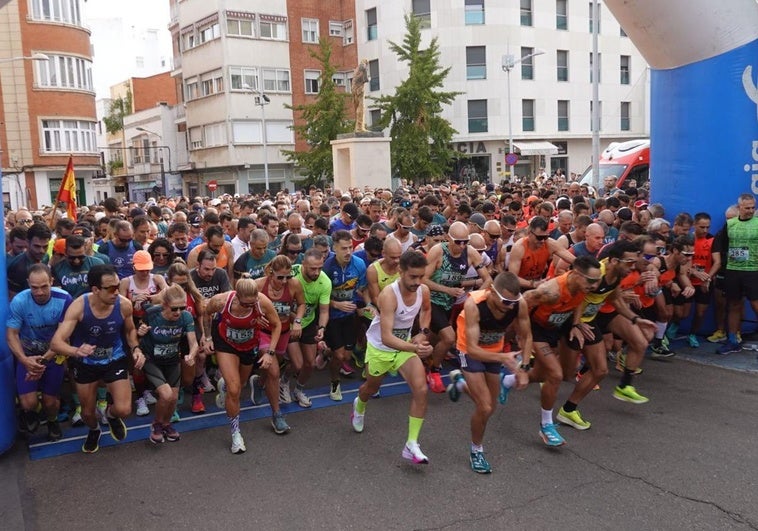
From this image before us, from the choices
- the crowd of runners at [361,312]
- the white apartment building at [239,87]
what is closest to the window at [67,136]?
the white apartment building at [239,87]

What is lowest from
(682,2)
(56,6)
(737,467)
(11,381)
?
(737,467)

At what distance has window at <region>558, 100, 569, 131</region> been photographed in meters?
44.0

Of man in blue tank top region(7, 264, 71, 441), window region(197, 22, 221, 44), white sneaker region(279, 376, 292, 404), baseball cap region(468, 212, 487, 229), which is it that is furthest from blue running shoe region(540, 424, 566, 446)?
window region(197, 22, 221, 44)

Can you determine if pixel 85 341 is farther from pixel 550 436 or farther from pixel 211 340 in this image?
pixel 550 436

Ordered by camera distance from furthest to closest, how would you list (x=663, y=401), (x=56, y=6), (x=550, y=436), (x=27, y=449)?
(x=56, y=6) → (x=663, y=401) → (x=27, y=449) → (x=550, y=436)

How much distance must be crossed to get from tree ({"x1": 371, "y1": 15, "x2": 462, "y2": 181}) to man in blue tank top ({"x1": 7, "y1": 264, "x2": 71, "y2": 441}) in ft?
101

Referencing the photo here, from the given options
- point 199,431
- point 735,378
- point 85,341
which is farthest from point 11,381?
point 735,378

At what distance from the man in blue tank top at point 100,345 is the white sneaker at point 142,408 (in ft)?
3.06

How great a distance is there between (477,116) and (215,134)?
17.1m

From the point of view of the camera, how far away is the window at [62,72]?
36.1 meters

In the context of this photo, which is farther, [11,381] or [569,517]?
[11,381]

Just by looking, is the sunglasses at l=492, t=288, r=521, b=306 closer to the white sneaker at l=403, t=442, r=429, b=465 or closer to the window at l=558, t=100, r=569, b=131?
the white sneaker at l=403, t=442, r=429, b=465

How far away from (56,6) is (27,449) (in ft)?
118

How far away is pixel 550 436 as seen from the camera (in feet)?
20.5
